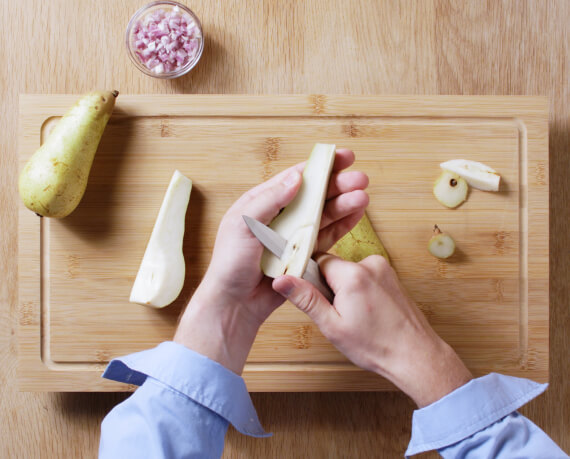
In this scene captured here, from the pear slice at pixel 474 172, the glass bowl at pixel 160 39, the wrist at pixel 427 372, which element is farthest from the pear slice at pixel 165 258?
the pear slice at pixel 474 172

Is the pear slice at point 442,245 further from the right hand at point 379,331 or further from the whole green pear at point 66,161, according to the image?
the whole green pear at point 66,161

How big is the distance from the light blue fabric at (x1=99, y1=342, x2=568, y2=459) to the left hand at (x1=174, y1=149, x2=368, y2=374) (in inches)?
2.4

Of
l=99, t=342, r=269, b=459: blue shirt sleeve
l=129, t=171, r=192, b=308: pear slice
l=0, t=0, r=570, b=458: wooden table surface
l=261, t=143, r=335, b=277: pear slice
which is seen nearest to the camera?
l=99, t=342, r=269, b=459: blue shirt sleeve

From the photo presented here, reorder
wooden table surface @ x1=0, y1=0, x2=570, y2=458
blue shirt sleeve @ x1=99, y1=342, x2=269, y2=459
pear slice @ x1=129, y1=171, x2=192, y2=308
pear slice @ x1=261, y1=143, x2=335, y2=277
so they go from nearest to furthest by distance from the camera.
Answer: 1. blue shirt sleeve @ x1=99, y1=342, x2=269, y2=459
2. pear slice @ x1=261, y1=143, x2=335, y2=277
3. pear slice @ x1=129, y1=171, x2=192, y2=308
4. wooden table surface @ x1=0, y1=0, x2=570, y2=458

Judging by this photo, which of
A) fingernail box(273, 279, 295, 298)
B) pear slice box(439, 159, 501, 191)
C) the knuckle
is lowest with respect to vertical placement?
the knuckle

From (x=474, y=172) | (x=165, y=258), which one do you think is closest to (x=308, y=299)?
(x=165, y=258)

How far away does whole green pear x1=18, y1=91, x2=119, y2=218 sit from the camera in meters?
0.99

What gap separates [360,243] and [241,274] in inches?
11.5

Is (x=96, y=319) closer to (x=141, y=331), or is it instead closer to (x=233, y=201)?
(x=141, y=331)

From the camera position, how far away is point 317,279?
923 mm

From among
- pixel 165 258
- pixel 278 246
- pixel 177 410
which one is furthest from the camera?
pixel 165 258

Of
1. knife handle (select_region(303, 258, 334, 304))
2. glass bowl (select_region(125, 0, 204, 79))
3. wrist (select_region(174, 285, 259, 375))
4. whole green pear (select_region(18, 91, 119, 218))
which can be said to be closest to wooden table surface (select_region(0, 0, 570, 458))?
glass bowl (select_region(125, 0, 204, 79))

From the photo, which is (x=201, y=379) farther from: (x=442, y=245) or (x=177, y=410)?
(x=442, y=245)

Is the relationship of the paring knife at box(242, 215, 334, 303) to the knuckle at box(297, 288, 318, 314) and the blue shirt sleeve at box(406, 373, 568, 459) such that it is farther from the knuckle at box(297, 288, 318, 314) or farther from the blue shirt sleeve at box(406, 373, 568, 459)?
the blue shirt sleeve at box(406, 373, 568, 459)
